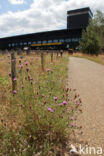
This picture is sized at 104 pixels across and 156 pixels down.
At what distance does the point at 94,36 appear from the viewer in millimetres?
28562

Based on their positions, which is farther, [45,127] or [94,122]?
[94,122]

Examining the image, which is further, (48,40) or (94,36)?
(48,40)

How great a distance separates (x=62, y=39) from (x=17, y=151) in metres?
56.4

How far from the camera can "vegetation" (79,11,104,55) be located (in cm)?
2878

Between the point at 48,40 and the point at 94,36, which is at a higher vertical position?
the point at 48,40

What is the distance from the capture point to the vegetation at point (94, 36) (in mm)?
28781

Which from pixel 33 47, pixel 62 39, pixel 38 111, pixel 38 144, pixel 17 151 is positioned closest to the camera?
pixel 17 151

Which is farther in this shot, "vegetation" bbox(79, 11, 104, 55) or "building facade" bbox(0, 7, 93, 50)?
"building facade" bbox(0, 7, 93, 50)

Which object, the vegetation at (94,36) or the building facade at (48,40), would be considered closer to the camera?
the vegetation at (94,36)

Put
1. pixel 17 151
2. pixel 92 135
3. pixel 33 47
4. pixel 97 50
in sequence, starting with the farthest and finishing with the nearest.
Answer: pixel 33 47
pixel 97 50
pixel 92 135
pixel 17 151

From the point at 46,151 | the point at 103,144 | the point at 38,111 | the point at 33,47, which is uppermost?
the point at 33,47

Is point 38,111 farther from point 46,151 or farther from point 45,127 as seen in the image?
point 46,151

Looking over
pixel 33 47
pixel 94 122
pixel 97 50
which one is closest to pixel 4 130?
pixel 94 122

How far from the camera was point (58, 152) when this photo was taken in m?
1.78
